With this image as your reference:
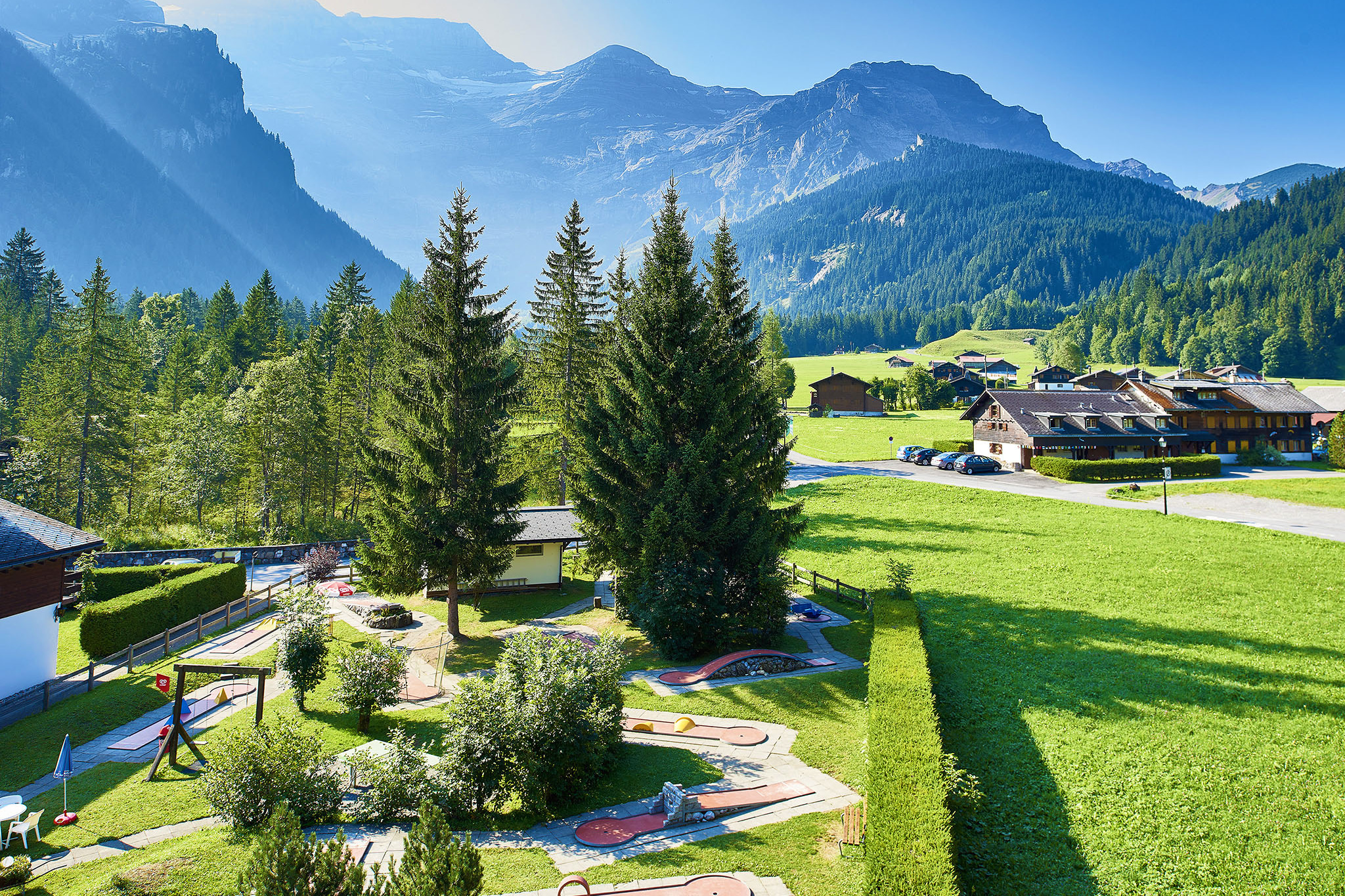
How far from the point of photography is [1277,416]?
204ft

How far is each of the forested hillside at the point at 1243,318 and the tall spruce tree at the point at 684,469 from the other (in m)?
117

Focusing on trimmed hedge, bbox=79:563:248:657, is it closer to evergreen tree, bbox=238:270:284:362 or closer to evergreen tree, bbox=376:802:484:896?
evergreen tree, bbox=376:802:484:896

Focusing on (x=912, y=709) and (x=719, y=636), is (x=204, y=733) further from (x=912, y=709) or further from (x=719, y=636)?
(x=912, y=709)

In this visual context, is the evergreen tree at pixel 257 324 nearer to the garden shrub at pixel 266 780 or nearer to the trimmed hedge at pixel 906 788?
the garden shrub at pixel 266 780

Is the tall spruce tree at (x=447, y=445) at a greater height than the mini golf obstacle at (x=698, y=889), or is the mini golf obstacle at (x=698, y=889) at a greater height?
the tall spruce tree at (x=447, y=445)

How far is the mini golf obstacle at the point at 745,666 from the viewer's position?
1981 centimetres

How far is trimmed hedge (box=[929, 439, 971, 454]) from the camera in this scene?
62812mm

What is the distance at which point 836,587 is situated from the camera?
29.1 metres

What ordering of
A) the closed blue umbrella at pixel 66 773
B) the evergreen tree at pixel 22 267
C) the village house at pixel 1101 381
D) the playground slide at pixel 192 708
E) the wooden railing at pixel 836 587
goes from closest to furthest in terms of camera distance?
the closed blue umbrella at pixel 66 773 < the playground slide at pixel 192 708 < the wooden railing at pixel 836 587 < the evergreen tree at pixel 22 267 < the village house at pixel 1101 381

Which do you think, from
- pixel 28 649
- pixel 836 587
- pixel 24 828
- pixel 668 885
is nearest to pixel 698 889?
pixel 668 885

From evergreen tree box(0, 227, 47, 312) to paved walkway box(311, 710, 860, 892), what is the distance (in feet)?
312

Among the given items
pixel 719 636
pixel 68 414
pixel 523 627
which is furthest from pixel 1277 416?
pixel 68 414

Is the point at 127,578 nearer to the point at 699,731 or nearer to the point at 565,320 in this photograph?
the point at 565,320

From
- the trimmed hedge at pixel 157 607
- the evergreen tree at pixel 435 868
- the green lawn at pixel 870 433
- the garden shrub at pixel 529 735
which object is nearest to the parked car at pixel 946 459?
the green lawn at pixel 870 433
